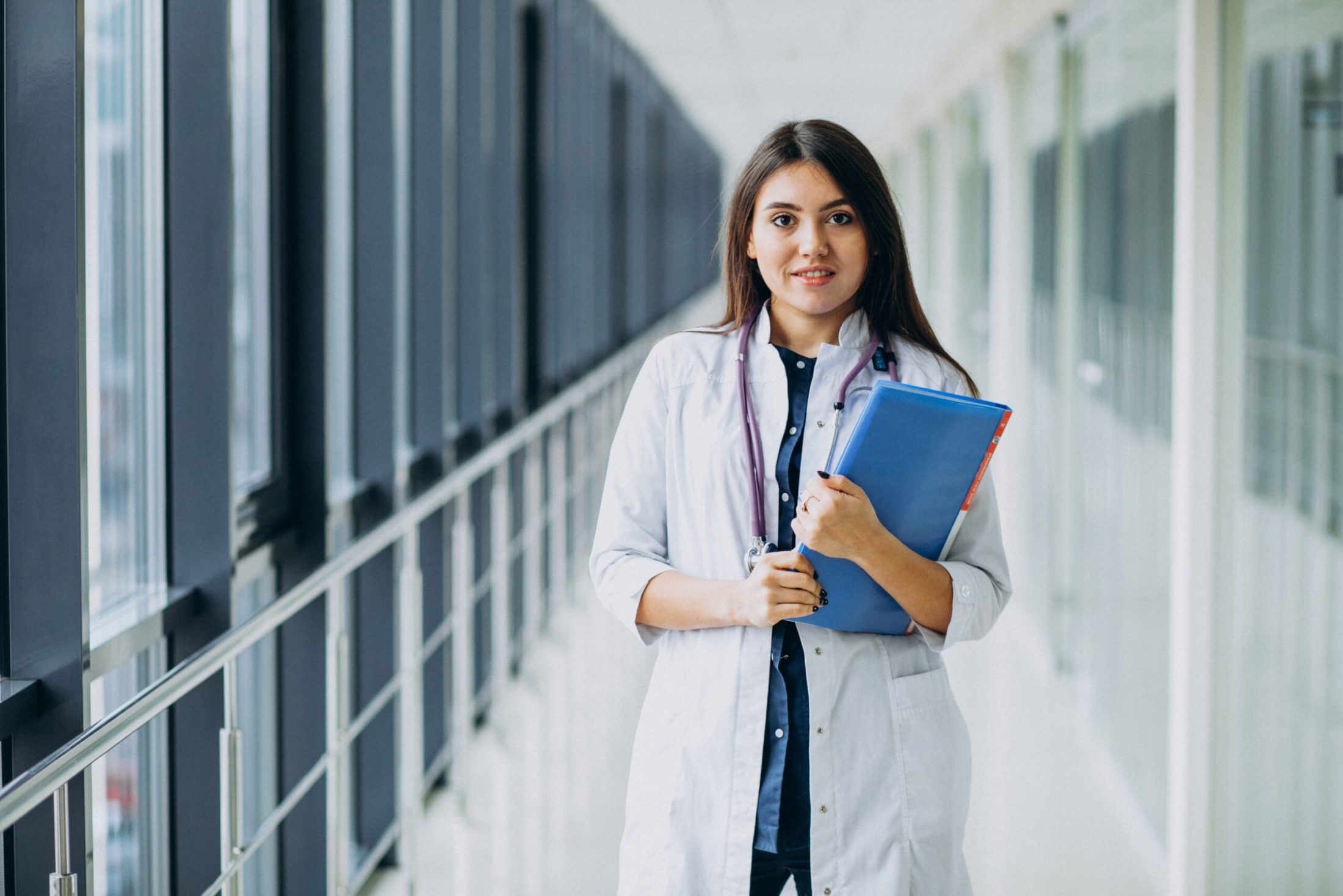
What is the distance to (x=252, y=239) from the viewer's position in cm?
148

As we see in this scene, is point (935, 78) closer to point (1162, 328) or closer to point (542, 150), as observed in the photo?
point (542, 150)

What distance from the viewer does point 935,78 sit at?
446 centimetres

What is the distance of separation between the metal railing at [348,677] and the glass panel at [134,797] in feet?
0.13

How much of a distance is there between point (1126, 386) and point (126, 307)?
55.2 inches

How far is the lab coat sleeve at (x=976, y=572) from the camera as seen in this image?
0.75 metres

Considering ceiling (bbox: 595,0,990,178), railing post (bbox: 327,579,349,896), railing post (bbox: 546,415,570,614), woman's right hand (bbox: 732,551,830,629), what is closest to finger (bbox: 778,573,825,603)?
woman's right hand (bbox: 732,551,830,629)

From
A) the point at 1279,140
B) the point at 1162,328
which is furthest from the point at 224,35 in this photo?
the point at 1162,328

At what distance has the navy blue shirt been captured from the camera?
77 centimetres

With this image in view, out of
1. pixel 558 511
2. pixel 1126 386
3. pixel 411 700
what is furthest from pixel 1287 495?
pixel 558 511

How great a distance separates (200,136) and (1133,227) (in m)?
1.29

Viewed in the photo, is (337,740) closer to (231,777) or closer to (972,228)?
(231,777)

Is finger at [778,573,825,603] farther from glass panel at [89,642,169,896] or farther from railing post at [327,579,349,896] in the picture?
glass panel at [89,642,169,896]

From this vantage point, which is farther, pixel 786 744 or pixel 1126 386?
pixel 1126 386

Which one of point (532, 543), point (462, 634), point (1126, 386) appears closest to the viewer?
point (462, 634)
